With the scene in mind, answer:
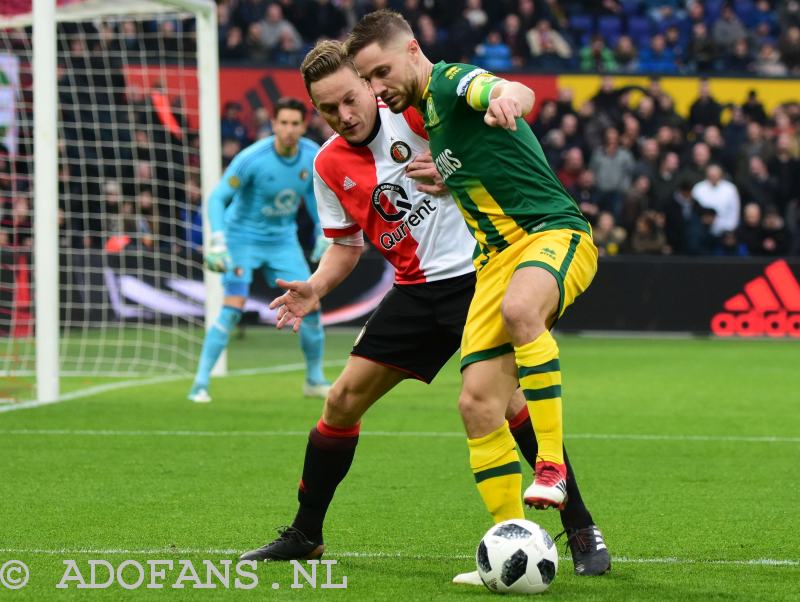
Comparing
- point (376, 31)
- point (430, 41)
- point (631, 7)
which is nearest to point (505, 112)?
point (376, 31)

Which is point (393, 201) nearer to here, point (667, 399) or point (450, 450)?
point (450, 450)

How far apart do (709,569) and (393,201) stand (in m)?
1.81

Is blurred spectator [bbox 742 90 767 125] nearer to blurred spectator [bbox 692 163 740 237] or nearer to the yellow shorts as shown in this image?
blurred spectator [bbox 692 163 740 237]

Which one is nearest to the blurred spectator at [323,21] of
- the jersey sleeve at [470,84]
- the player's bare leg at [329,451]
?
the player's bare leg at [329,451]

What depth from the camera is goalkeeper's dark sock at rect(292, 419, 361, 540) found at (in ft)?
17.6

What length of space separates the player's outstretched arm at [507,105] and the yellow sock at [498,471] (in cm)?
106

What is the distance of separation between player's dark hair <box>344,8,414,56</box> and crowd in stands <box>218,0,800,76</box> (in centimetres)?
1650

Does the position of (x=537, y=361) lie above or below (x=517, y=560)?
above

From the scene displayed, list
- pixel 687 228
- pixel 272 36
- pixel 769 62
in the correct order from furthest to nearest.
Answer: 1. pixel 769 62
2. pixel 272 36
3. pixel 687 228

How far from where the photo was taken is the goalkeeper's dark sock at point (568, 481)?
512 cm

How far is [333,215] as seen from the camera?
5582mm

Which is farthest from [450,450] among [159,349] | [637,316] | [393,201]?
[637,316]

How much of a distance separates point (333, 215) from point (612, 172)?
575 inches

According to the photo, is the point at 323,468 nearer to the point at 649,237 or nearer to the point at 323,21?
the point at 649,237
